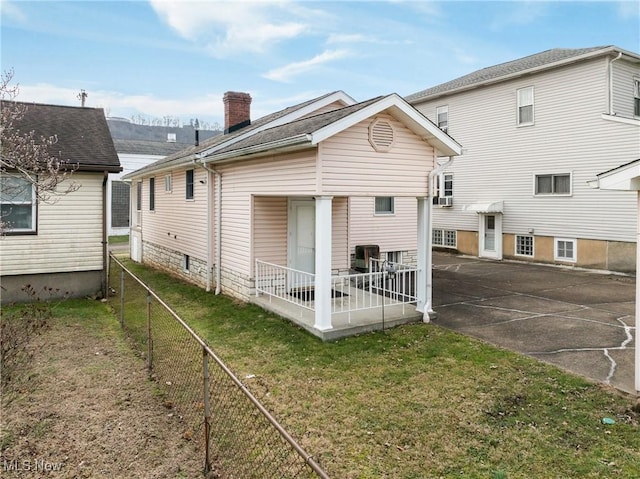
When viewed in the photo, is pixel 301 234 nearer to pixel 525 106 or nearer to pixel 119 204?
pixel 525 106

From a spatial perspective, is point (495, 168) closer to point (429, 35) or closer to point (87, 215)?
point (429, 35)

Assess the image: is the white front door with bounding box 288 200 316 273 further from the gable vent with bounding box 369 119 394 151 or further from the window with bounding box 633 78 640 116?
the window with bounding box 633 78 640 116

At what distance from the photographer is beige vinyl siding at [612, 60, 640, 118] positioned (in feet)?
48.5

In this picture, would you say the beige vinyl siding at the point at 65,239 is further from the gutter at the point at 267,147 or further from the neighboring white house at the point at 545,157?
the neighboring white house at the point at 545,157

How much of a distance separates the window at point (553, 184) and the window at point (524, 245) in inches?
73.1

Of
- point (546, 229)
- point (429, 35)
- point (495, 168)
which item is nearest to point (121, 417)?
point (429, 35)

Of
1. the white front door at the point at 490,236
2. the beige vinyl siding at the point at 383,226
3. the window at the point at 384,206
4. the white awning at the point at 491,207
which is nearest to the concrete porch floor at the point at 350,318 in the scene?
the beige vinyl siding at the point at 383,226

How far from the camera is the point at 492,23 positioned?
1582 cm

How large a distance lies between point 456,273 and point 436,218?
24.0 feet

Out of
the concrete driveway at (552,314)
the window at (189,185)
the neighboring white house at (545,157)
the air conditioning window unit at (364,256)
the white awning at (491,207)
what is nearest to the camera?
the concrete driveway at (552,314)

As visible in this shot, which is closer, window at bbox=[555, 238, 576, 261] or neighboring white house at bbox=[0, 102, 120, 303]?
neighboring white house at bbox=[0, 102, 120, 303]

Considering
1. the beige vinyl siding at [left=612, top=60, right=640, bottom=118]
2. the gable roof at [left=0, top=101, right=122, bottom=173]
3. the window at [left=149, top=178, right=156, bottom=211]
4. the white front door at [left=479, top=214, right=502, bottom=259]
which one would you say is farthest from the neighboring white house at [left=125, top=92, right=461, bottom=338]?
A: the beige vinyl siding at [left=612, top=60, right=640, bottom=118]

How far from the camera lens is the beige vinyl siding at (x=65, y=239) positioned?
33.1ft

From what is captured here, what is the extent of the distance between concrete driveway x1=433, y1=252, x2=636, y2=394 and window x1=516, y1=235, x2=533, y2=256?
2.25m
